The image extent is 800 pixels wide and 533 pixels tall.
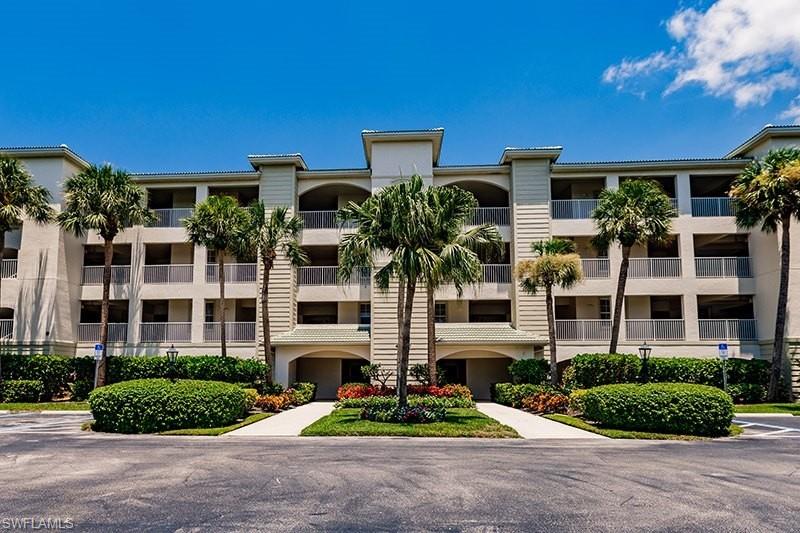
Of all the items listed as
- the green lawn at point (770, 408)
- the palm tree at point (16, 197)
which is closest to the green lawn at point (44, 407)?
the palm tree at point (16, 197)

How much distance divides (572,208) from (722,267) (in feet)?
25.1

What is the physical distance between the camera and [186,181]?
31.9 meters

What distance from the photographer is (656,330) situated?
29.4 meters

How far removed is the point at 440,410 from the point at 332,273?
46.7 feet

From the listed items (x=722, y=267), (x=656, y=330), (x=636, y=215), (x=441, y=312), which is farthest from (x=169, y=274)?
(x=722, y=267)

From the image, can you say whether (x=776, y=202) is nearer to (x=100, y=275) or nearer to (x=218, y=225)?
(x=218, y=225)

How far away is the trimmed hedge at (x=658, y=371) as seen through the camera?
26.4m

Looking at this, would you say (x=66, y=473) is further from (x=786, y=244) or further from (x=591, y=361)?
(x=786, y=244)

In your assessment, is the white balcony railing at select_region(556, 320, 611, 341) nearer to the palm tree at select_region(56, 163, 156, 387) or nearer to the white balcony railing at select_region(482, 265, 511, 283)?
the white balcony railing at select_region(482, 265, 511, 283)

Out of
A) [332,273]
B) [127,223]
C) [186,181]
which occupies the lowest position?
[332,273]

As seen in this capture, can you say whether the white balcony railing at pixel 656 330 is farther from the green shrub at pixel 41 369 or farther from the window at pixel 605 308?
the green shrub at pixel 41 369

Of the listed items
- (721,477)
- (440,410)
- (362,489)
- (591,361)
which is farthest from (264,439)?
(591,361)

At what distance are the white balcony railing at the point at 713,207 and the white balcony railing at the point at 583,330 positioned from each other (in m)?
7.26

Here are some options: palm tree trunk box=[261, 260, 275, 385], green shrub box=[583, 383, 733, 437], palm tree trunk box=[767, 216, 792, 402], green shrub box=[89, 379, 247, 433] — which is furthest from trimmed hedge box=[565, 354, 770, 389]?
green shrub box=[89, 379, 247, 433]
